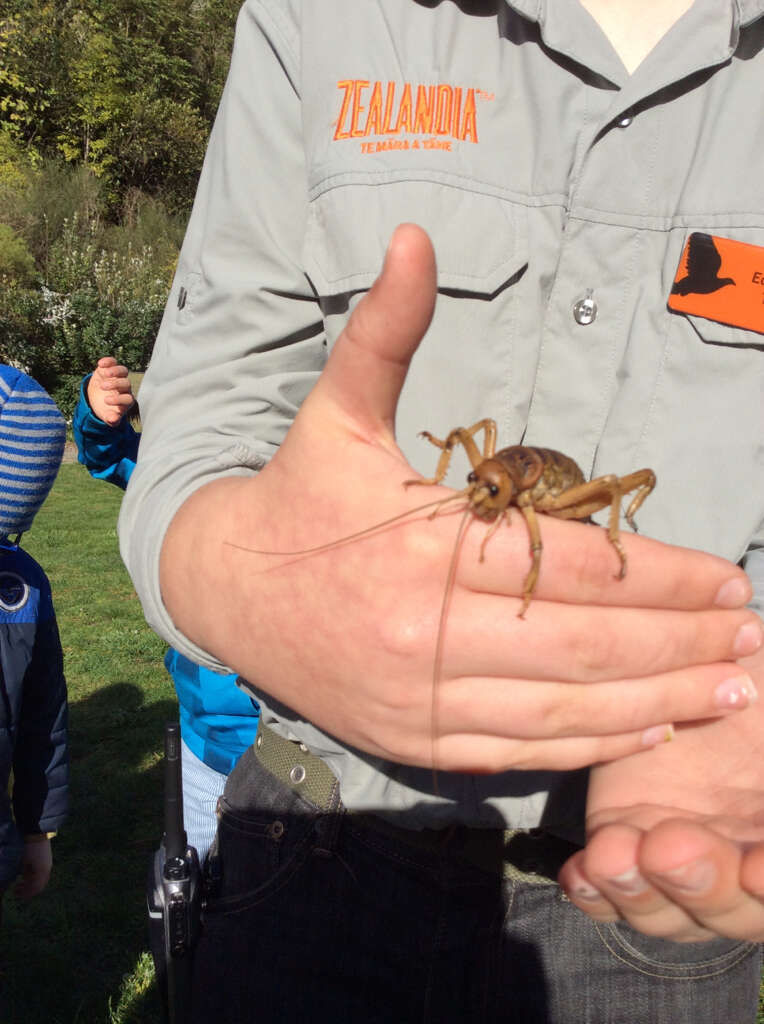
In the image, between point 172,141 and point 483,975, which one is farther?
point 172,141

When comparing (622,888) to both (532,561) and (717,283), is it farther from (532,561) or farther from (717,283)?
(717,283)

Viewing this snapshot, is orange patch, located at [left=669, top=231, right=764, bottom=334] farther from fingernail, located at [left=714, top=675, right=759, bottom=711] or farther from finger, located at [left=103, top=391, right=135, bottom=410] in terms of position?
finger, located at [left=103, top=391, right=135, bottom=410]

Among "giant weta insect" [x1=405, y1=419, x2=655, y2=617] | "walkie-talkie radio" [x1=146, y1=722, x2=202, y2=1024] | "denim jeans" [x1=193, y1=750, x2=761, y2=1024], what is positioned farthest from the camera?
"walkie-talkie radio" [x1=146, y1=722, x2=202, y2=1024]

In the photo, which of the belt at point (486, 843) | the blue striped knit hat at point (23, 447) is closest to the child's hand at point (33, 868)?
the blue striped knit hat at point (23, 447)

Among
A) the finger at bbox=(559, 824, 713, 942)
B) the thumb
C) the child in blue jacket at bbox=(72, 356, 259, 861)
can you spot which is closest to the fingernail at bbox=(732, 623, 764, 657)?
the finger at bbox=(559, 824, 713, 942)

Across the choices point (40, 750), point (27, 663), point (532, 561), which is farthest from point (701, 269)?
point (40, 750)

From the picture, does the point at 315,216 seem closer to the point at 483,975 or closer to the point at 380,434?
the point at 380,434

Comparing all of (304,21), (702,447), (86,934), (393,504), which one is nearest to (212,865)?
(393,504)
